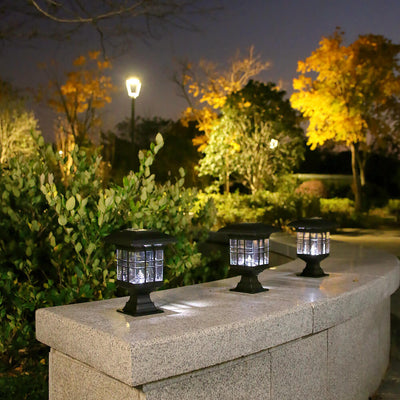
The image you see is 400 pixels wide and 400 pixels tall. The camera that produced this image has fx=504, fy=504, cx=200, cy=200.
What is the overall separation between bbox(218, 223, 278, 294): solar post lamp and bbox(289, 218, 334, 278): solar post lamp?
760 mm

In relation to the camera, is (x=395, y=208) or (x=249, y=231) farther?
(x=395, y=208)

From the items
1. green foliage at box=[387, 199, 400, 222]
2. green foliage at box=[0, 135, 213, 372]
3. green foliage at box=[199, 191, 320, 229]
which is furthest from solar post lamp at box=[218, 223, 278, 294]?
green foliage at box=[387, 199, 400, 222]

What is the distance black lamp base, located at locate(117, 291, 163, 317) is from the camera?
2921 millimetres

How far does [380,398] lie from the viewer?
13.6 feet

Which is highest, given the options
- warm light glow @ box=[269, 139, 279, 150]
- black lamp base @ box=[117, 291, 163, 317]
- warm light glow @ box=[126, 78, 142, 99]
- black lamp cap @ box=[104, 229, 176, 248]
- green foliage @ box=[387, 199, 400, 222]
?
warm light glow @ box=[126, 78, 142, 99]

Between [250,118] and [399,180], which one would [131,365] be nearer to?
[250,118]

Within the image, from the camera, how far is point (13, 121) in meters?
26.7

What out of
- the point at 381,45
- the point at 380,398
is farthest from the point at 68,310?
the point at 381,45

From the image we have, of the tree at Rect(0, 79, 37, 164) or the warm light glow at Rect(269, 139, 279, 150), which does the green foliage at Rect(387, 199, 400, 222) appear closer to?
the warm light glow at Rect(269, 139, 279, 150)

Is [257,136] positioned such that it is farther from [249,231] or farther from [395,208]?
[249,231]

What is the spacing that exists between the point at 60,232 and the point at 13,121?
80.3ft

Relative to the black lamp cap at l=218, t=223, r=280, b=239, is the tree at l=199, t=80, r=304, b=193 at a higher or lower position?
higher

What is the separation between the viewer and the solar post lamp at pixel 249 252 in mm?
3510

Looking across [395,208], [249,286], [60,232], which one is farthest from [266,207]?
[249,286]
